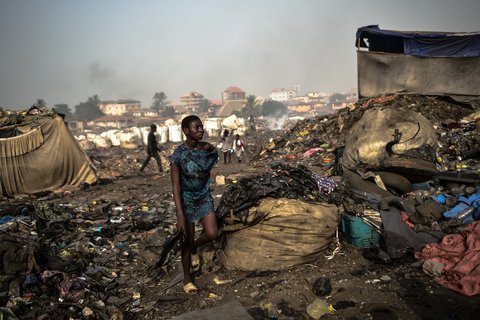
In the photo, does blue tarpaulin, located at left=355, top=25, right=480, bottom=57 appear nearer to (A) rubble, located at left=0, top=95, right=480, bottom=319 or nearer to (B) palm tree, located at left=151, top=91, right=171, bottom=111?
(A) rubble, located at left=0, top=95, right=480, bottom=319

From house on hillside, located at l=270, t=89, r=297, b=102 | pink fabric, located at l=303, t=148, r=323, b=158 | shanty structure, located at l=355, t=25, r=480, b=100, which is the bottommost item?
pink fabric, located at l=303, t=148, r=323, b=158

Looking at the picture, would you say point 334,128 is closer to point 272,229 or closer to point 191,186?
point 272,229

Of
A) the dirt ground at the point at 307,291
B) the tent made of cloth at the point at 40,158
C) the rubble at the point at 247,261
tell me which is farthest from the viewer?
the tent made of cloth at the point at 40,158

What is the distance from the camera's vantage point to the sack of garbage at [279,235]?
3.10 metres

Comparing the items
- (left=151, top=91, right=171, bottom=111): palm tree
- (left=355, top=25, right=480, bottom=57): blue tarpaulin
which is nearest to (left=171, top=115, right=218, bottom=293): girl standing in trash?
(left=355, top=25, right=480, bottom=57): blue tarpaulin

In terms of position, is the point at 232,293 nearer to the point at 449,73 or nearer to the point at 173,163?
the point at 173,163

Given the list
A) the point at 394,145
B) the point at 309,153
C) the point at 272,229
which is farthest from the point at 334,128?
the point at 272,229

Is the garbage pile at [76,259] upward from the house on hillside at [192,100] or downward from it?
downward

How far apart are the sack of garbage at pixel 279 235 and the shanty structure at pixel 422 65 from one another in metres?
9.45

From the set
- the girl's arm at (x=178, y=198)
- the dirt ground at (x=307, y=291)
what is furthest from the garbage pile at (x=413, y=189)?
the girl's arm at (x=178, y=198)

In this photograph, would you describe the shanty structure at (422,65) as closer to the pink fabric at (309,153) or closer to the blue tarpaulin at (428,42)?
the blue tarpaulin at (428,42)

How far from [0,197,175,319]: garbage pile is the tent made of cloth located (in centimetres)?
272

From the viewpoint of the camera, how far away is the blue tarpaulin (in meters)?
9.93

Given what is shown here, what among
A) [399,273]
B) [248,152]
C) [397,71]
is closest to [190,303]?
[399,273]
